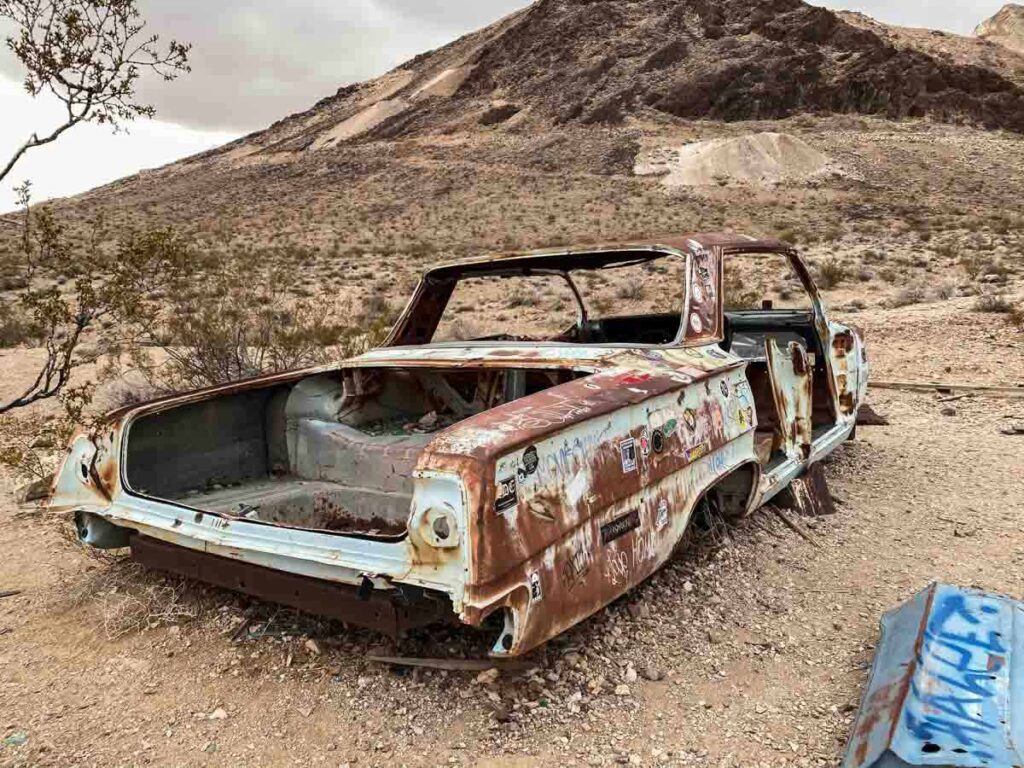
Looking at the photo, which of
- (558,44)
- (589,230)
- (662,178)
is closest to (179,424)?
(589,230)

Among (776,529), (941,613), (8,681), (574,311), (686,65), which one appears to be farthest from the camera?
(686,65)

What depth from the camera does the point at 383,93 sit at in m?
67.9

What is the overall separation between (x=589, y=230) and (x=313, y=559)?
27532 mm

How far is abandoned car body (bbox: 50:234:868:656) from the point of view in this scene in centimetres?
219

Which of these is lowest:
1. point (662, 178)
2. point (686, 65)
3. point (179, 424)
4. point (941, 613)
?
point (941, 613)

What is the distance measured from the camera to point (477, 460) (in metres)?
2.10

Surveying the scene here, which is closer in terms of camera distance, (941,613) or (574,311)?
(941,613)

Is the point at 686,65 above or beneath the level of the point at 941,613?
above

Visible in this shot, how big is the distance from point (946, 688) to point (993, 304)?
→ 9.34 metres

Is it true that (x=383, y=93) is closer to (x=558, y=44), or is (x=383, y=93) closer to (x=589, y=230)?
(x=558, y=44)

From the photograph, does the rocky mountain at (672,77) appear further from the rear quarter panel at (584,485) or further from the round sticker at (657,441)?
the round sticker at (657,441)

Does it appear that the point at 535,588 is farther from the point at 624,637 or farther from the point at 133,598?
the point at 133,598

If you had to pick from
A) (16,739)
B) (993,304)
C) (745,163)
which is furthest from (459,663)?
(745,163)

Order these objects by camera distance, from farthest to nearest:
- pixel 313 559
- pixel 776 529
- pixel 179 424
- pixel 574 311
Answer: pixel 574 311, pixel 776 529, pixel 179 424, pixel 313 559
